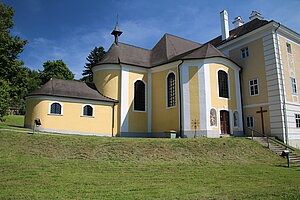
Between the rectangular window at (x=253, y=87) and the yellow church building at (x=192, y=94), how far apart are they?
0.29 feet

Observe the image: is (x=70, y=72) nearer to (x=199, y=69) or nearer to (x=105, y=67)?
(x=105, y=67)

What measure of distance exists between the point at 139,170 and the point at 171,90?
12155 mm

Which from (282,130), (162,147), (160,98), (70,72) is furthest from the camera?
(70,72)

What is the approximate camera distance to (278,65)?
1930cm

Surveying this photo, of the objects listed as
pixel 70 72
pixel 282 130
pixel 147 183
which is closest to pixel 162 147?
pixel 147 183

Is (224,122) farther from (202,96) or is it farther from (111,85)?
(111,85)

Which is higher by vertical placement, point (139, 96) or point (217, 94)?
point (139, 96)

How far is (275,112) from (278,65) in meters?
4.02

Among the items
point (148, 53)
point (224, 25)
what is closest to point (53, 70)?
point (148, 53)

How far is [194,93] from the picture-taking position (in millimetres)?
19188

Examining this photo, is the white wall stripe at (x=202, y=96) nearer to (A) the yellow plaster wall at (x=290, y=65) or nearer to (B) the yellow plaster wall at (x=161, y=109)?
(B) the yellow plaster wall at (x=161, y=109)

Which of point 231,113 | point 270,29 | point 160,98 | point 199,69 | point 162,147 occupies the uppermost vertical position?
point 270,29

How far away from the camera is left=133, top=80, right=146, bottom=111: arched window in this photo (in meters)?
22.1

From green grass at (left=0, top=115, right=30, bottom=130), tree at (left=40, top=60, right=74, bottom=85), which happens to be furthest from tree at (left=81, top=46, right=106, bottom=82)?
green grass at (left=0, top=115, right=30, bottom=130)
